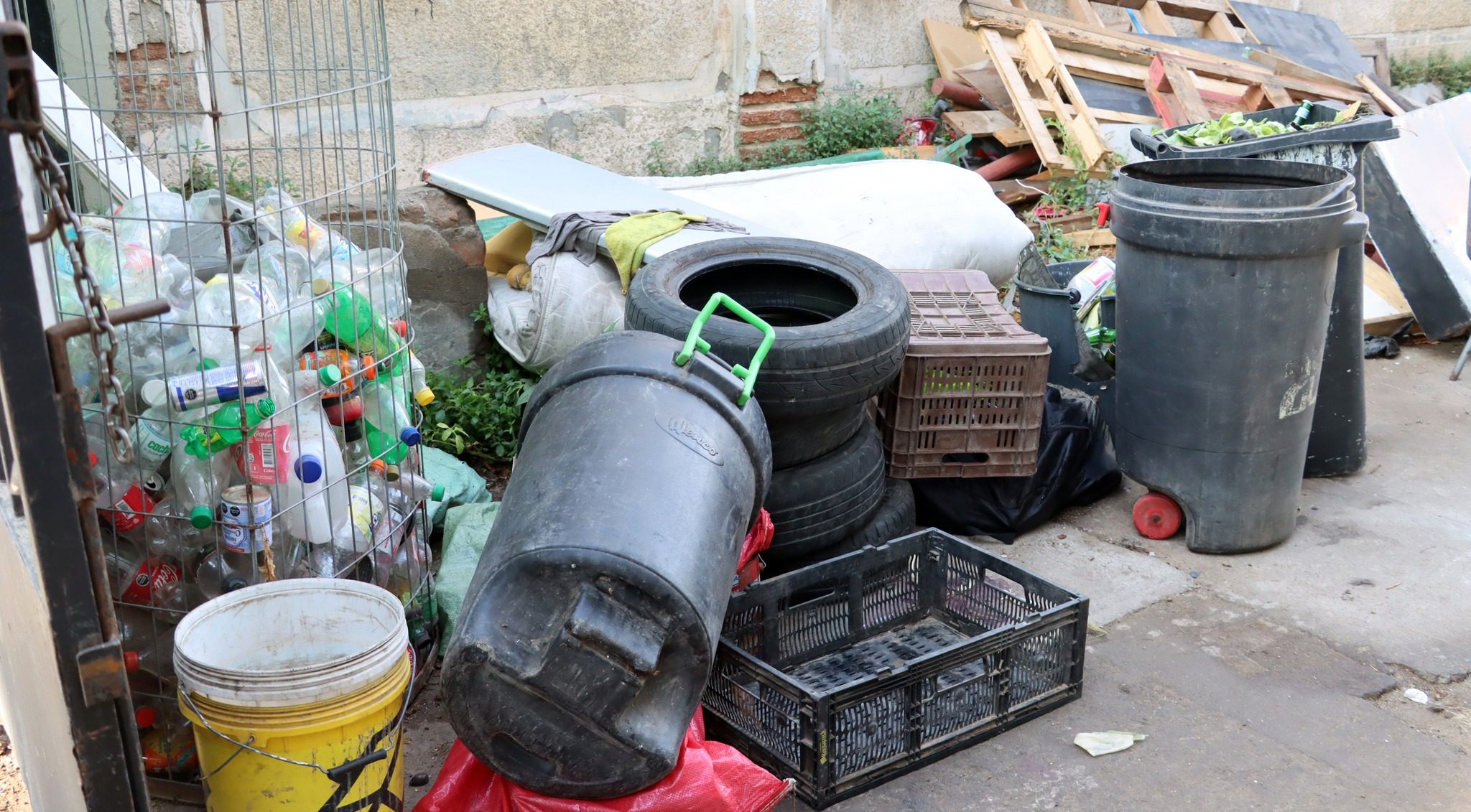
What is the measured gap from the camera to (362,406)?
2857 mm

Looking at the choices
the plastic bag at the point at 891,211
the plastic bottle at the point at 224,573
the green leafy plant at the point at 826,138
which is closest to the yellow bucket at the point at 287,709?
the plastic bottle at the point at 224,573

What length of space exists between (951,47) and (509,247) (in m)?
3.89

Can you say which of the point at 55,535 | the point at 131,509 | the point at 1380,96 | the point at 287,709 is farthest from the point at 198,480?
the point at 1380,96

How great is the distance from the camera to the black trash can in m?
4.10

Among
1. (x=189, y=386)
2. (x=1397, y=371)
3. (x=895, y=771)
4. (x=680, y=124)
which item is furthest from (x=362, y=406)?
(x=1397, y=371)

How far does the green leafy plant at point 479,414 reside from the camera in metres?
4.12

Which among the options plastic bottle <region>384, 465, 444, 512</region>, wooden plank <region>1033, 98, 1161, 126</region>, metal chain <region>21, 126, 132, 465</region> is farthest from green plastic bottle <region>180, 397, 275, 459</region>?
wooden plank <region>1033, 98, 1161, 126</region>

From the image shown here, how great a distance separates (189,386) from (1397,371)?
16.8ft

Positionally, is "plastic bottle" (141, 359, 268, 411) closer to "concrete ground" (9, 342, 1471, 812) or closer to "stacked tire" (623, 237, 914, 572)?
"concrete ground" (9, 342, 1471, 812)

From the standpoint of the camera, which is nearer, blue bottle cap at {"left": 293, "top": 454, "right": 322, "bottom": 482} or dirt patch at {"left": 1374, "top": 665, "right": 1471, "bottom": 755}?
blue bottle cap at {"left": 293, "top": 454, "right": 322, "bottom": 482}

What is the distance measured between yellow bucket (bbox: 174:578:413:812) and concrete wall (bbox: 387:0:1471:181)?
3.85m

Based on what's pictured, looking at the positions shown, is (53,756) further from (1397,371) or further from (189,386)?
(1397,371)

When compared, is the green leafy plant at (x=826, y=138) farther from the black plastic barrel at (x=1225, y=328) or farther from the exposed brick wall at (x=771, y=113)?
the black plastic barrel at (x=1225, y=328)

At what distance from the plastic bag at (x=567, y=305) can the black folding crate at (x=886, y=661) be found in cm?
135
